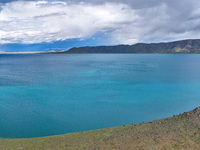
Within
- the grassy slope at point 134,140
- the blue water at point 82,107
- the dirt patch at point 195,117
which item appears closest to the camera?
the grassy slope at point 134,140

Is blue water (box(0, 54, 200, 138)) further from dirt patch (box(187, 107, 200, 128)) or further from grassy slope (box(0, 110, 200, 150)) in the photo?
dirt patch (box(187, 107, 200, 128))

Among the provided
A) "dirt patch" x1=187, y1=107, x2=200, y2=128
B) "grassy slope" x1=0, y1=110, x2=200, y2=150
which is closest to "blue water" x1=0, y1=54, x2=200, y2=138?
"grassy slope" x1=0, y1=110, x2=200, y2=150

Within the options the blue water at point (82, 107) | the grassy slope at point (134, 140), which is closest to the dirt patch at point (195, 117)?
the grassy slope at point (134, 140)

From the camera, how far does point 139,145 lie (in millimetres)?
15898

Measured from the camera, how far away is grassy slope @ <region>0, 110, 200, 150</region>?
A: 15.9 metres

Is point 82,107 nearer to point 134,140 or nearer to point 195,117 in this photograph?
point 134,140

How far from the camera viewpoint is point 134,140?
1675 cm

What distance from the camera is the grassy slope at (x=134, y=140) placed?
15906mm

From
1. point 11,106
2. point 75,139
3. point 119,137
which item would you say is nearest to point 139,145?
point 119,137

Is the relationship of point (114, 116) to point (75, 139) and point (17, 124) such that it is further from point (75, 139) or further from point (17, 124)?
point (17, 124)

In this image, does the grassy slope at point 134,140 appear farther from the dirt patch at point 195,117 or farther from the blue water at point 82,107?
the blue water at point 82,107

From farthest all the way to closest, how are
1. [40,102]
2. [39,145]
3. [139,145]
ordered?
[40,102] → [39,145] → [139,145]

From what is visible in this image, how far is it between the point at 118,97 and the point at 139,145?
2377 cm

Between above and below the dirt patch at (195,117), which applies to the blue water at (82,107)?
below
